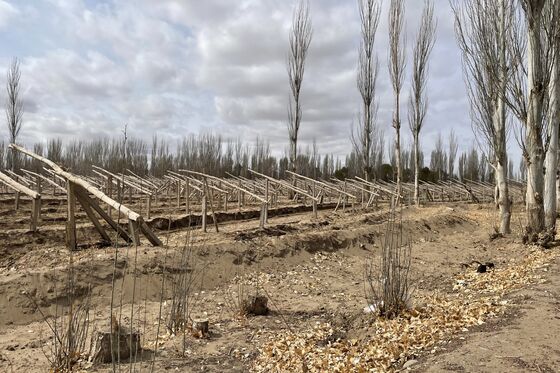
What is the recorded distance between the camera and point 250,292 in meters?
7.39

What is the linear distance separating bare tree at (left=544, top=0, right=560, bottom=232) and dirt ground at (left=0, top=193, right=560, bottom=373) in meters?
0.96

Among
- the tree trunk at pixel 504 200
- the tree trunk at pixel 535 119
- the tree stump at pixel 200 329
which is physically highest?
the tree trunk at pixel 535 119

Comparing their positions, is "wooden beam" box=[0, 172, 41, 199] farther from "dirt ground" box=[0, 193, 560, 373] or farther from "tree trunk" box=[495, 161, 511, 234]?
"tree trunk" box=[495, 161, 511, 234]

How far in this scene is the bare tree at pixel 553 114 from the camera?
28.0ft

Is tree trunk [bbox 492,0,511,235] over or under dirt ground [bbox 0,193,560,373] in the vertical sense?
over

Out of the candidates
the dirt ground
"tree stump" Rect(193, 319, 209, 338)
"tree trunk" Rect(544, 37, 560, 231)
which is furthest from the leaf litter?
"tree trunk" Rect(544, 37, 560, 231)

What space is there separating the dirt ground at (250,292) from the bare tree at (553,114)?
38.0 inches

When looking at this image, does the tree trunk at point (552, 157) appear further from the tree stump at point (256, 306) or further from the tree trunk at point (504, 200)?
the tree stump at point (256, 306)

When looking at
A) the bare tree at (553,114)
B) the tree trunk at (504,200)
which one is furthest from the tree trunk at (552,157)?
the tree trunk at (504,200)

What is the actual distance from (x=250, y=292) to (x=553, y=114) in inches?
278

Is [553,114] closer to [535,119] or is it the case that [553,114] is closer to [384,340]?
[535,119]

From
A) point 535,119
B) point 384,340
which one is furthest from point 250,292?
point 535,119

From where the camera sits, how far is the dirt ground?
3.96m

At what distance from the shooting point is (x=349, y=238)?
423 inches
